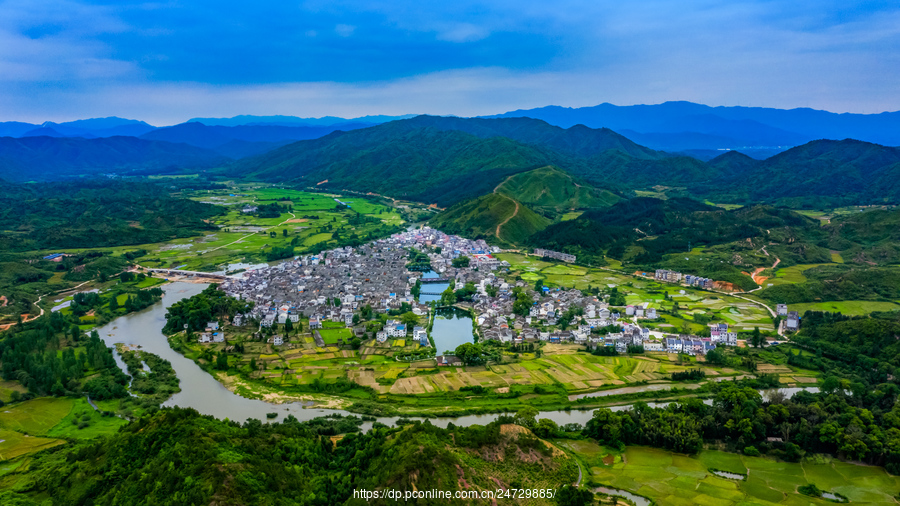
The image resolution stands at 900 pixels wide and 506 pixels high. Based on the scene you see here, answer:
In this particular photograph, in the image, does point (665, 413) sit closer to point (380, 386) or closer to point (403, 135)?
point (380, 386)

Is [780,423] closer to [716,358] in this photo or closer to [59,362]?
[716,358]

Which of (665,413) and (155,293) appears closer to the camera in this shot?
(665,413)

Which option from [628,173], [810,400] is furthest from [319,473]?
[628,173]

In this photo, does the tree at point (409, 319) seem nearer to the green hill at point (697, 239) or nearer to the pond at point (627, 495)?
the pond at point (627, 495)

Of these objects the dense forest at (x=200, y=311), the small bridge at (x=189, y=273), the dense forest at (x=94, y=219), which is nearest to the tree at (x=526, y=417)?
the dense forest at (x=200, y=311)

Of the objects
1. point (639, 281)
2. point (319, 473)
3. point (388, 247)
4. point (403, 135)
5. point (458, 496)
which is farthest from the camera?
point (403, 135)

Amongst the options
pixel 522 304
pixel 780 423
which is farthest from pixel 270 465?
pixel 522 304
